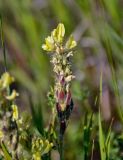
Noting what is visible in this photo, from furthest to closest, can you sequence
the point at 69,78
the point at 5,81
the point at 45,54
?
the point at 45,54 < the point at 69,78 < the point at 5,81

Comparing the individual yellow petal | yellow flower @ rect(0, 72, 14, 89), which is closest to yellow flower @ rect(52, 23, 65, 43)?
the individual yellow petal

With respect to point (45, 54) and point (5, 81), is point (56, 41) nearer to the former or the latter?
point (5, 81)

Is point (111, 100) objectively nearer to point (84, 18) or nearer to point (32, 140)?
→ point (84, 18)

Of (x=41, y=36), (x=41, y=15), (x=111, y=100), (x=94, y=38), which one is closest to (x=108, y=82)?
(x=111, y=100)

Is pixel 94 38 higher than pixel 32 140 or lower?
higher

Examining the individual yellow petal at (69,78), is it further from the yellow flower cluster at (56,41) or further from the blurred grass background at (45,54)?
the blurred grass background at (45,54)

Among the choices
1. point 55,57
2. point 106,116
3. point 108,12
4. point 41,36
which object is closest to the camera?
point 55,57

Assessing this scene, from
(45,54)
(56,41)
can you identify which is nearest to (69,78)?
(56,41)

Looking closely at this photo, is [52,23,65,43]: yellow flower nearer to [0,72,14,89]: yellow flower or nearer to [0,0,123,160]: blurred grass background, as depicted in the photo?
[0,72,14,89]: yellow flower

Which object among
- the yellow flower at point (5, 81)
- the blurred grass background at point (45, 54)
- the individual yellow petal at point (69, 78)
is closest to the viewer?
the yellow flower at point (5, 81)

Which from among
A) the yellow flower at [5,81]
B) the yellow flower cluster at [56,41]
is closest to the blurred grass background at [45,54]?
the yellow flower cluster at [56,41]

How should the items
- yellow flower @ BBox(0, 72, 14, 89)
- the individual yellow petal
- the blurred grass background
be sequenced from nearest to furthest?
1. yellow flower @ BBox(0, 72, 14, 89)
2. the individual yellow petal
3. the blurred grass background
